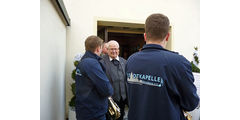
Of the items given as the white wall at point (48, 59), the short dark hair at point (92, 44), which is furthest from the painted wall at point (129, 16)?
the short dark hair at point (92, 44)

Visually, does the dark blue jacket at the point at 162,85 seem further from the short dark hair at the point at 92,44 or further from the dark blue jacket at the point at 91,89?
the short dark hair at the point at 92,44

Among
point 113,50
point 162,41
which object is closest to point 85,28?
point 113,50

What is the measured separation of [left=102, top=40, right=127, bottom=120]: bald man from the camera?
8.32ft

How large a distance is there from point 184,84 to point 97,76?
3.01 ft

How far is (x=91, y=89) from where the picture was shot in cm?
174

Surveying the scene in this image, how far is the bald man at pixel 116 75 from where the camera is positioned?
8.32 feet

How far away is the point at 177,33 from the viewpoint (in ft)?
14.0

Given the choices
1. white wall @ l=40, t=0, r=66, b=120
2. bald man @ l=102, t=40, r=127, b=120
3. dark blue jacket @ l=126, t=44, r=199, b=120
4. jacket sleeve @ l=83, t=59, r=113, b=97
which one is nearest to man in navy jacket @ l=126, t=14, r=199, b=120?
dark blue jacket @ l=126, t=44, r=199, b=120

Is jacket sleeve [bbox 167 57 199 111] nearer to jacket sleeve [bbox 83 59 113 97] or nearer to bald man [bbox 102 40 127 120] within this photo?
jacket sleeve [bbox 83 59 113 97]

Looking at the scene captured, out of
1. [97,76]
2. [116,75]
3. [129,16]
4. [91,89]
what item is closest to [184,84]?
[97,76]

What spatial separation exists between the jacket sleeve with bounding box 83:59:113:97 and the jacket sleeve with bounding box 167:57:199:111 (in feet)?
2.78

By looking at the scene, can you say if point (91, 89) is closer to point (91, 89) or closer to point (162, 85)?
point (91, 89)
